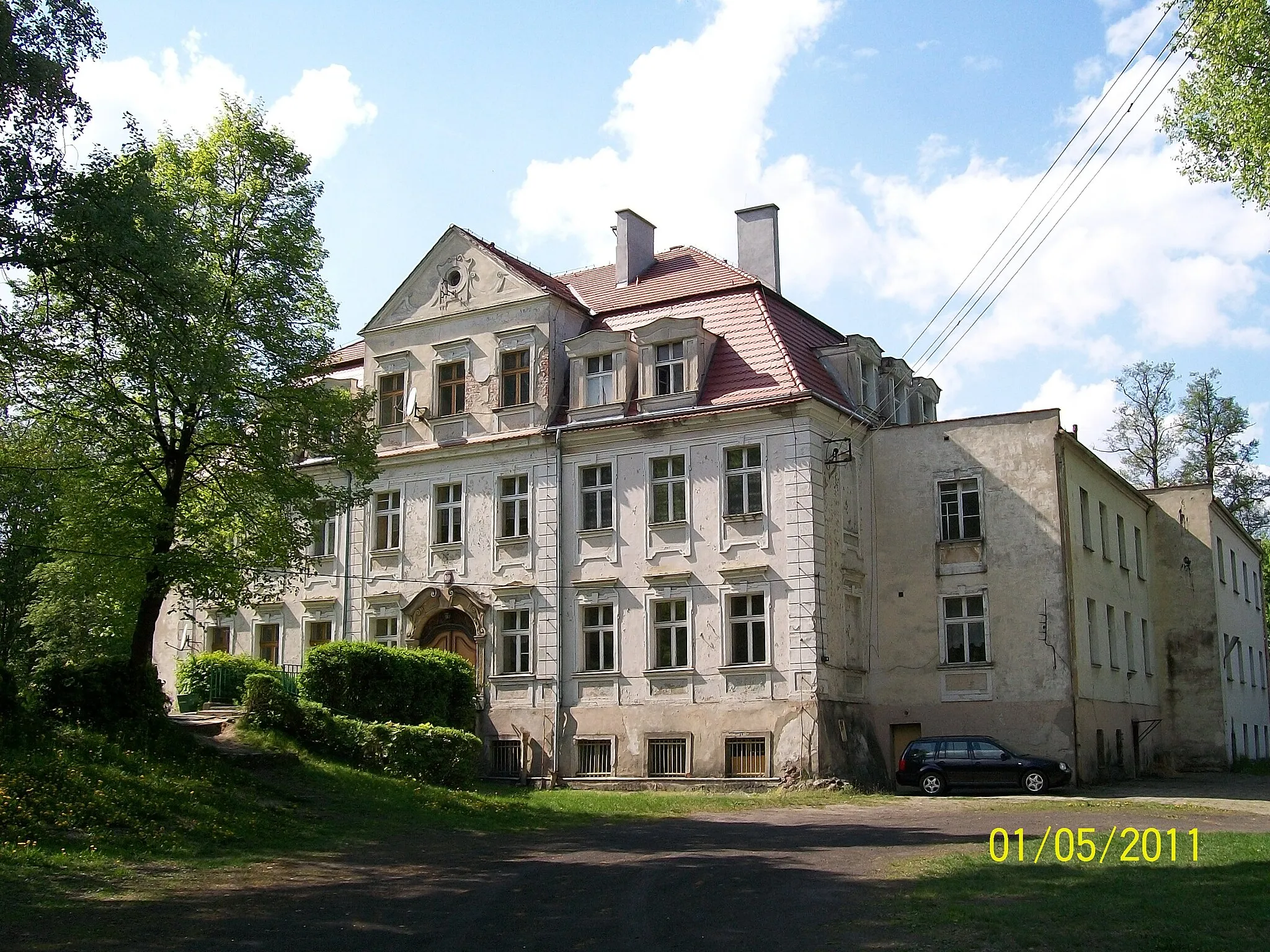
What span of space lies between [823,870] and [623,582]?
16.1 meters

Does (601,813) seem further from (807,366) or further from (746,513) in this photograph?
(807,366)

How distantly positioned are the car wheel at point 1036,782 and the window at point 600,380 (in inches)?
509

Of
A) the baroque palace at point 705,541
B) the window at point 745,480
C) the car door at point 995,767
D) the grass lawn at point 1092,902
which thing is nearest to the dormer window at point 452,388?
the baroque palace at point 705,541

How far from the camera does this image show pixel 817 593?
2742 cm

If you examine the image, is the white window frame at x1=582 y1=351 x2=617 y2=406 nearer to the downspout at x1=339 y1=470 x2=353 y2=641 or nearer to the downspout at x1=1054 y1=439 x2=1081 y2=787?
the downspout at x1=339 y1=470 x2=353 y2=641

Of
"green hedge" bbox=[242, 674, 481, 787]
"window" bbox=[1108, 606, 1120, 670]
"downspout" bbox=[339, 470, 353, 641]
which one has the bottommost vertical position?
"green hedge" bbox=[242, 674, 481, 787]

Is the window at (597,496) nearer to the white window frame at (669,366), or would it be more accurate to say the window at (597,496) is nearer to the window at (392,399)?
the white window frame at (669,366)

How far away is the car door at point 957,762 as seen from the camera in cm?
2595

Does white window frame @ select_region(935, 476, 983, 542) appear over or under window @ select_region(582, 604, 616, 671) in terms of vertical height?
over

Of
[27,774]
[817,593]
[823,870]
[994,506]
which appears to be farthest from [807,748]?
[27,774]

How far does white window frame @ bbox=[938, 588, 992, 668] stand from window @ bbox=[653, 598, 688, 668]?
6.06m

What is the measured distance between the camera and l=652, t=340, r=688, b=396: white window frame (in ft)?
97.9

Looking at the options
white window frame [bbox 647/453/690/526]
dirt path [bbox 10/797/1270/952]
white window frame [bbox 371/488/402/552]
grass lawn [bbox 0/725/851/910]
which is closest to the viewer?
dirt path [bbox 10/797/1270/952]
